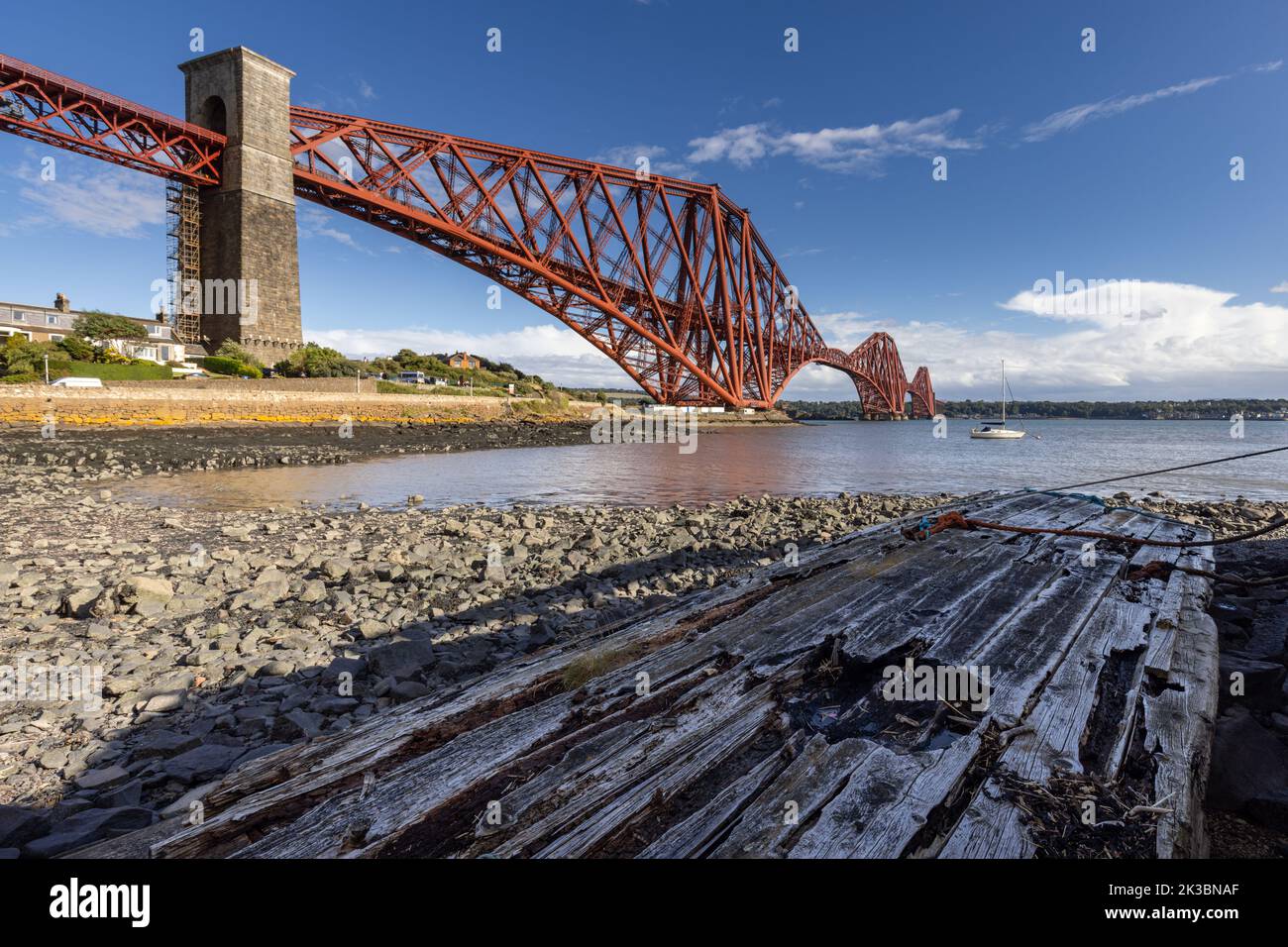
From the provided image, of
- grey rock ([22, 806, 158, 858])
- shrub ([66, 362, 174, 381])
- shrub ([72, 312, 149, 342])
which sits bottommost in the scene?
grey rock ([22, 806, 158, 858])

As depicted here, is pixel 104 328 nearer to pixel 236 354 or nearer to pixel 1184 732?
pixel 236 354

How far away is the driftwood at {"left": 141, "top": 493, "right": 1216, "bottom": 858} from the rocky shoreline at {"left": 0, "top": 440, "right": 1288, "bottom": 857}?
0.36 metres

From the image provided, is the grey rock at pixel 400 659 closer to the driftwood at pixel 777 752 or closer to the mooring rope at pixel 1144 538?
the driftwood at pixel 777 752

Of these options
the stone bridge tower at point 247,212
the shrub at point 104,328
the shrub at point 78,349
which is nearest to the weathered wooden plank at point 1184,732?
the stone bridge tower at point 247,212

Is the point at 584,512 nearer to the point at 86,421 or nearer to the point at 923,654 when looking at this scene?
the point at 923,654

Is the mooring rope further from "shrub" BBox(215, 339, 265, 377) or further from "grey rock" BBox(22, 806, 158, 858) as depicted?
"shrub" BBox(215, 339, 265, 377)

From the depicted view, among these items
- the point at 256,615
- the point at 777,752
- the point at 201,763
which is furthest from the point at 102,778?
the point at 777,752

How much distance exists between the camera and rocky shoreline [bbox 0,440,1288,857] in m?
2.61

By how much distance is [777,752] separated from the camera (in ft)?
5.24

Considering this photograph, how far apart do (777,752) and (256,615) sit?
14.9ft

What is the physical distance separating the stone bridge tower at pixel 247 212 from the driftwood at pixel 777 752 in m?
35.8

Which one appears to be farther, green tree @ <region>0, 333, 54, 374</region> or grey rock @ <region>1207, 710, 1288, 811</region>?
green tree @ <region>0, 333, 54, 374</region>

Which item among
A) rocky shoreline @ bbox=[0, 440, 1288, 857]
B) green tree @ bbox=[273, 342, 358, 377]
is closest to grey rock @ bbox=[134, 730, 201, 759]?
rocky shoreline @ bbox=[0, 440, 1288, 857]
